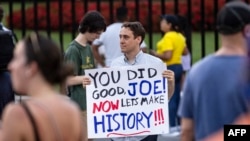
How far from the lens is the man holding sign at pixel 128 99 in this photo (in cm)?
1031

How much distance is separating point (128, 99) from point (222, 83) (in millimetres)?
4307

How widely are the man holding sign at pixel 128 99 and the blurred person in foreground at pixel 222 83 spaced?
12.8 ft

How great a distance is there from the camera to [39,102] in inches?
223

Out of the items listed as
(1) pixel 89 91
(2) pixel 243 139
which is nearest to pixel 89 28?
(1) pixel 89 91

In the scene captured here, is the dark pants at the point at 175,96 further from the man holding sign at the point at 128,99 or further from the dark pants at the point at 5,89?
the dark pants at the point at 5,89

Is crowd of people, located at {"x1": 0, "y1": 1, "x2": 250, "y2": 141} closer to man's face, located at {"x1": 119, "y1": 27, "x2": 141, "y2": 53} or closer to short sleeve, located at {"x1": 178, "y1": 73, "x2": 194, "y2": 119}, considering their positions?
short sleeve, located at {"x1": 178, "y1": 73, "x2": 194, "y2": 119}

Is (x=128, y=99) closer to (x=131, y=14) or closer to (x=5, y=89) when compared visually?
(x=5, y=89)

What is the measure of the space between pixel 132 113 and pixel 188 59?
452cm

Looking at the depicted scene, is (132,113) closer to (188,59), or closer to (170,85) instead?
(170,85)

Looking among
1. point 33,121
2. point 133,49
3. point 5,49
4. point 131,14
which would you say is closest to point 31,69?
point 33,121

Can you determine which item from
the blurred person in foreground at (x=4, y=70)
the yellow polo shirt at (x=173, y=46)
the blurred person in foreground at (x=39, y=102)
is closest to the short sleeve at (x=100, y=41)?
the yellow polo shirt at (x=173, y=46)

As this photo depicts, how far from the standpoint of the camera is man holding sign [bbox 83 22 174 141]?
10.3 metres

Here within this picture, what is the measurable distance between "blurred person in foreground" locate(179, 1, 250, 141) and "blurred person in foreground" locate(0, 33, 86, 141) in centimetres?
85

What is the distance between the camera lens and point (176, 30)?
14.3 meters
